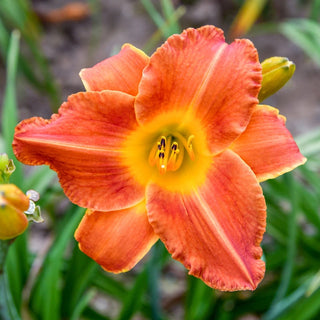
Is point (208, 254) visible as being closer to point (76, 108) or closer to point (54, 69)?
point (76, 108)

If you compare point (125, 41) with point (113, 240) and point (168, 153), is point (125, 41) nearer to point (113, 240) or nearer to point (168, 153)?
point (168, 153)

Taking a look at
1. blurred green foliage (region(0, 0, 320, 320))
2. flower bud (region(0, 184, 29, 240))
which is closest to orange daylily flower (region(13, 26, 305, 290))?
flower bud (region(0, 184, 29, 240))

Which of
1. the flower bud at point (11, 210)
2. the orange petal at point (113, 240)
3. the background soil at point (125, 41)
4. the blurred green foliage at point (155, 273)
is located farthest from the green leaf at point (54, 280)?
the background soil at point (125, 41)

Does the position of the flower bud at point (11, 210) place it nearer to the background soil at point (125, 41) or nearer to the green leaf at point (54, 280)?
the green leaf at point (54, 280)

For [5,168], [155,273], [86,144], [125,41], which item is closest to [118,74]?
[86,144]

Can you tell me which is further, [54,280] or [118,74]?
[54,280]

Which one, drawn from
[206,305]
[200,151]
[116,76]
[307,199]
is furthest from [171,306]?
[116,76]

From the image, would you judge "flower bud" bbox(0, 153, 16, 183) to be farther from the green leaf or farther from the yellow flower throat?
the green leaf
